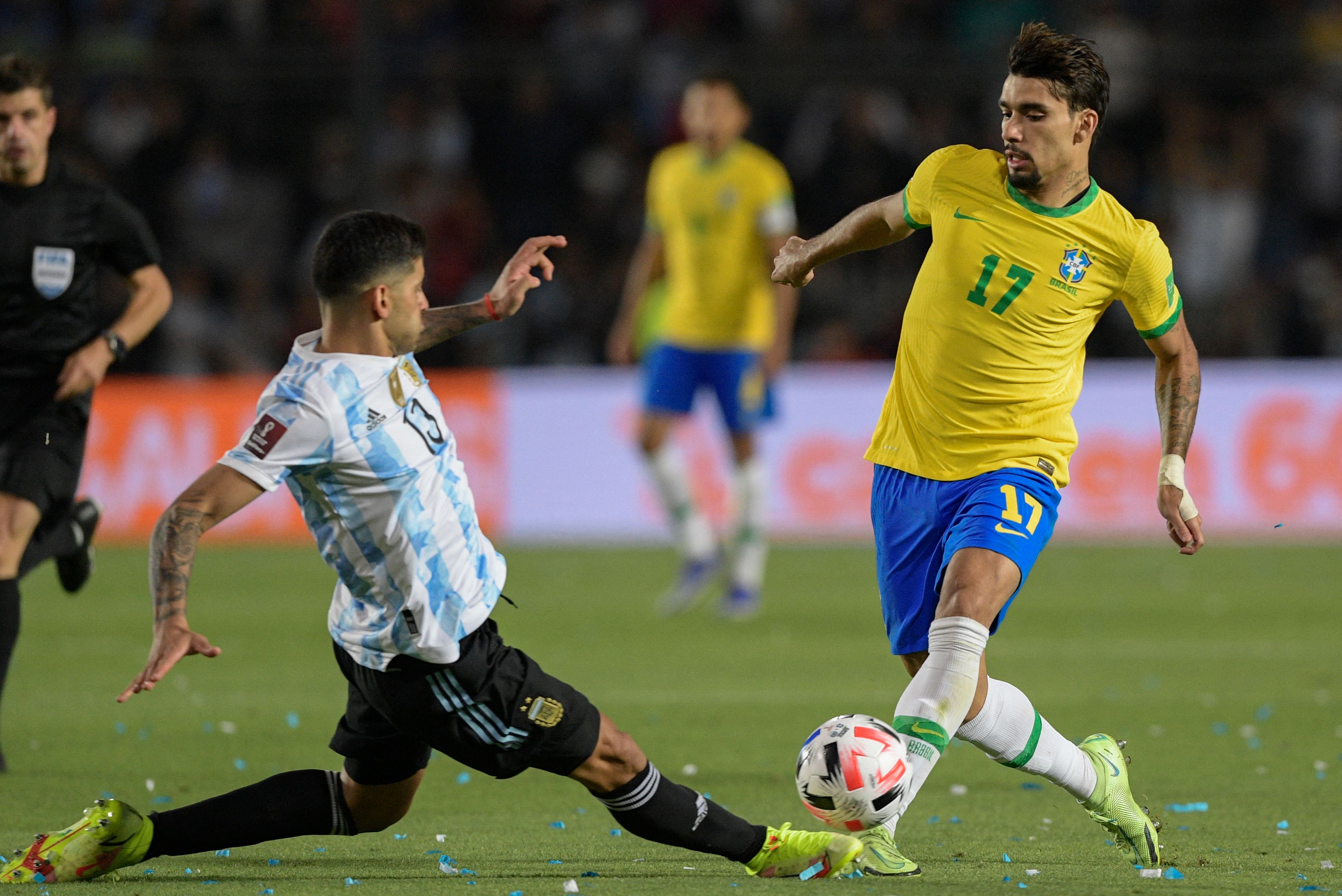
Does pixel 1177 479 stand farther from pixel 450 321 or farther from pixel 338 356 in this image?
pixel 338 356

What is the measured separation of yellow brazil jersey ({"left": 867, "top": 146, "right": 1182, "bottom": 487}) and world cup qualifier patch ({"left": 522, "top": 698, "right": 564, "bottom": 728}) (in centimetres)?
118

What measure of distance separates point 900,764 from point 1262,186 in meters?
13.6

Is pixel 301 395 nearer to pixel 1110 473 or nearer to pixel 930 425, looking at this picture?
pixel 930 425

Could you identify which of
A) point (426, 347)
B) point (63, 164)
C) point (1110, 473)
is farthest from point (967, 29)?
point (426, 347)

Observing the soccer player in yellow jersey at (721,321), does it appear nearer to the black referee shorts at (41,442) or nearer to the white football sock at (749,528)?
the white football sock at (749,528)

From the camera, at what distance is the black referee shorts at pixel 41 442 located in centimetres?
586

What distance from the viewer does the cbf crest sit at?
19.9ft

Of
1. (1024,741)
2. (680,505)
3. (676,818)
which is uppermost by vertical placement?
(1024,741)

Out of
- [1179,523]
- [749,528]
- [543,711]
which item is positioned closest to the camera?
[543,711]

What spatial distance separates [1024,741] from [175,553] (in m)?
2.11

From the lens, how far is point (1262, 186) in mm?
16391

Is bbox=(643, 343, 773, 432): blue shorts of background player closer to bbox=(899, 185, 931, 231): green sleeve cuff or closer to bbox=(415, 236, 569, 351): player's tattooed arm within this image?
bbox=(899, 185, 931, 231): green sleeve cuff

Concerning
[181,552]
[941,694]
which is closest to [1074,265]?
[941,694]

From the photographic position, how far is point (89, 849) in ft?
13.4
